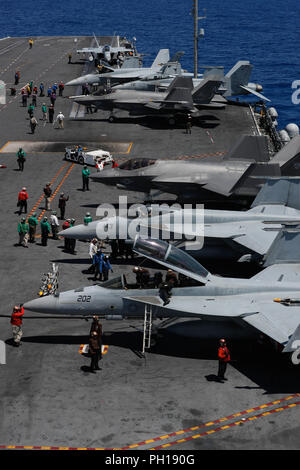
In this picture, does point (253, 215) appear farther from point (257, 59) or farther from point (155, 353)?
point (257, 59)

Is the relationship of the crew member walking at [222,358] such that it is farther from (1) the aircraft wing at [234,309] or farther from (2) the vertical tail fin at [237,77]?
(2) the vertical tail fin at [237,77]

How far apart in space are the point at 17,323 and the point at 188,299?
266 inches

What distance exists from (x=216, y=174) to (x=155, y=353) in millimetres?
17778

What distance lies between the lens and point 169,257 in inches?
976

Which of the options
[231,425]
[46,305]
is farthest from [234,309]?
[46,305]

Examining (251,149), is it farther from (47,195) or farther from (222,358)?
(222,358)

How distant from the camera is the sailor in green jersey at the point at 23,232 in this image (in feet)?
116

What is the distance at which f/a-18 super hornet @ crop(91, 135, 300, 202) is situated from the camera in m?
38.8

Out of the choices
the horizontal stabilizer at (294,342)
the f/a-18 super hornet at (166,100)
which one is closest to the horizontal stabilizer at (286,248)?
the horizontal stabilizer at (294,342)

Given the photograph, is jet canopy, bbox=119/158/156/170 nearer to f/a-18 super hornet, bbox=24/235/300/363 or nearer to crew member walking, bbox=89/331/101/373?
f/a-18 super hornet, bbox=24/235/300/363

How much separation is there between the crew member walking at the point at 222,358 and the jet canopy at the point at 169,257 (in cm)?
310

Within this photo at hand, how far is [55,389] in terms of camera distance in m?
22.6

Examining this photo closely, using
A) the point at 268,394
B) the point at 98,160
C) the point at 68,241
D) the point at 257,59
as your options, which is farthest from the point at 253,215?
the point at 257,59

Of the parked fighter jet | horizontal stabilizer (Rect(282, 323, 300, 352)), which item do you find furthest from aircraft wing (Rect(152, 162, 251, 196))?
the parked fighter jet
